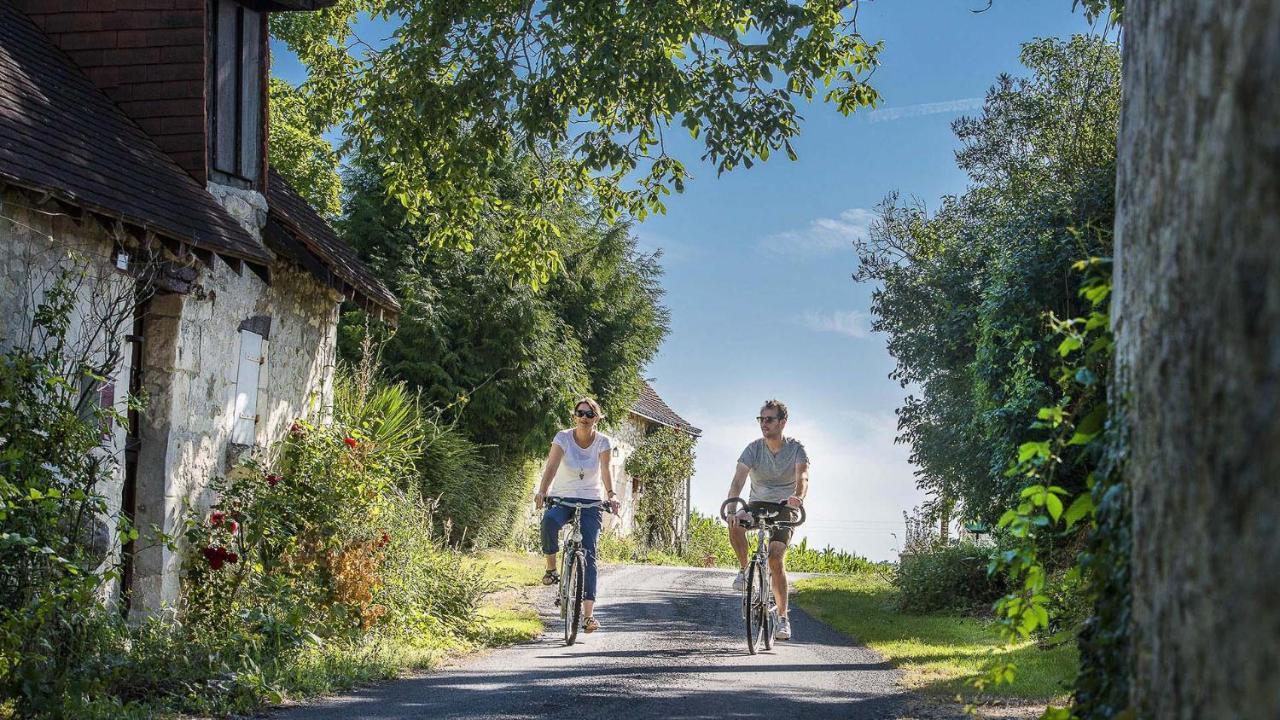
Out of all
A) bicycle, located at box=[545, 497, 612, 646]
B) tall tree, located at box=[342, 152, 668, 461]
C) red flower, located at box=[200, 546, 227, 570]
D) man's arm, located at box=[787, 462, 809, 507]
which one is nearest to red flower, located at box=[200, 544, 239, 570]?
red flower, located at box=[200, 546, 227, 570]

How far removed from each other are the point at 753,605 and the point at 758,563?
0.43 metres

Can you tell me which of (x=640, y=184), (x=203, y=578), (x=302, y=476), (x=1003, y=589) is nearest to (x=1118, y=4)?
(x=640, y=184)

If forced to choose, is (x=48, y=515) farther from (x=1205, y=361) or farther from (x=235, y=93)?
(x=235, y=93)

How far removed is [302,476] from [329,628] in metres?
1.52

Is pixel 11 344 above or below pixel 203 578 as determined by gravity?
above

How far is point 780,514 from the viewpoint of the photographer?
33.8 feet

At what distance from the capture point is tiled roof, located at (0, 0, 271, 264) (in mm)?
8352

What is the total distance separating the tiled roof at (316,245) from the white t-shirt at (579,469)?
3060 millimetres

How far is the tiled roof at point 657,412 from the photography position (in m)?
35.7

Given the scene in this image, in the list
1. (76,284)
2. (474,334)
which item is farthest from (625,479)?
(76,284)

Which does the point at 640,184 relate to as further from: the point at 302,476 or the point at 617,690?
the point at 617,690

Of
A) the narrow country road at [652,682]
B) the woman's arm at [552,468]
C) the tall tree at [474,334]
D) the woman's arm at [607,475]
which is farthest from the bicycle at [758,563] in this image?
the tall tree at [474,334]

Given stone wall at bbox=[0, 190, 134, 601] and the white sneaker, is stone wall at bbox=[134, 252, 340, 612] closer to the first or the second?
stone wall at bbox=[0, 190, 134, 601]

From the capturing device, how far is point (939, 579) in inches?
596
